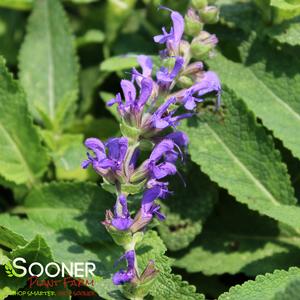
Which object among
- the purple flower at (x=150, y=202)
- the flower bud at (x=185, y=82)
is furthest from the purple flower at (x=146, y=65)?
the purple flower at (x=150, y=202)

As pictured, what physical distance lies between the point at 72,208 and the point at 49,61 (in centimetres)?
77

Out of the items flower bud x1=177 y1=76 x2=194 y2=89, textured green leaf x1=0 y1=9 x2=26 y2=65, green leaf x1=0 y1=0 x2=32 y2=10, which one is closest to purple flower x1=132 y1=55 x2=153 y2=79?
flower bud x1=177 y1=76 x2=194 y2=89

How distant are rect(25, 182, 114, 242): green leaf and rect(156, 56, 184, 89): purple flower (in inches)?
17.2

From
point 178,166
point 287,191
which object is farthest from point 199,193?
point 287,191

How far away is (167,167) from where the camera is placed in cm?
186

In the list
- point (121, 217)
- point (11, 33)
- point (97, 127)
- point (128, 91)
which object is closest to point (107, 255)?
point (121, 217)

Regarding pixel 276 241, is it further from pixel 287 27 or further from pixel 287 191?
pixel 287 27

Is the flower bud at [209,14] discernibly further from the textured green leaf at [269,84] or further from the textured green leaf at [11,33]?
the textured green leaf at [11,33]

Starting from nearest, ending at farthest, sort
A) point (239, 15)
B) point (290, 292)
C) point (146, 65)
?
point (290, 292)
point (146, 65)
point (239, 15)

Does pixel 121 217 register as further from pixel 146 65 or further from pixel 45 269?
pixel 146 65

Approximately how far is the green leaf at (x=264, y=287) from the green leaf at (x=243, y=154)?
36 centimetres

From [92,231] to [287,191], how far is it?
0.68 m

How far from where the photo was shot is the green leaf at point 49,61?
2.57 m

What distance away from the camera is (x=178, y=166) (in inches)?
86.5
